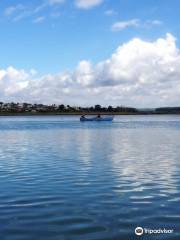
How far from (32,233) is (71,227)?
3.87ft

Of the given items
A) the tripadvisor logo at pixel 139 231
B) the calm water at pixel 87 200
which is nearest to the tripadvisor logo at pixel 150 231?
the tripadvisor logo at pixel 139 231

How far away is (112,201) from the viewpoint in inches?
666

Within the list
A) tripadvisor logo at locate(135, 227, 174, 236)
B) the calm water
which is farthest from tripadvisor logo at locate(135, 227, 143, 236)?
the calm water

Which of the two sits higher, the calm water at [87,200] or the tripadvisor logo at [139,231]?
the tripadvisor logo at [139,231]

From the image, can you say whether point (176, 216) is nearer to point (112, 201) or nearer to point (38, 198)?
point (112, 201)

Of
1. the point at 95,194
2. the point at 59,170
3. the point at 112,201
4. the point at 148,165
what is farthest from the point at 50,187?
the point at 148,165

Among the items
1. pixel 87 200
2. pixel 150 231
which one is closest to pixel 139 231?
pixel 150 231

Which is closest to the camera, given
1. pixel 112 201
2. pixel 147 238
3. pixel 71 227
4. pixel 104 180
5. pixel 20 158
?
pixel 147 238

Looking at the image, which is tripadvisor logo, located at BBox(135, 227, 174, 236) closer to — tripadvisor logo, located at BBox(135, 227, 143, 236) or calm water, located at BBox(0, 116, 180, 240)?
tripadvisor logo, located at BBox(135, 227, 143, 236)

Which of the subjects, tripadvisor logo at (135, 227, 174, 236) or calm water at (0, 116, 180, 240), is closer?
tripadvisor logo at (135, 227, 174, 236)

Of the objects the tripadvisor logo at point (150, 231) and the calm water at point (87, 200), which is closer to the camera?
the tripadvisor logo at point (150, 231)

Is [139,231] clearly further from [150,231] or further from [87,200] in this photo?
[87,200]

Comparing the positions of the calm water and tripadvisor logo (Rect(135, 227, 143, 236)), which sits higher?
tripadvisor logo (Rect(135, 227, 143, 236))

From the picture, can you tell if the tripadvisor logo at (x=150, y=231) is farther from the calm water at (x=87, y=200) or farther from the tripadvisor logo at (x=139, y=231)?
the calm water at (x=87, y=200)
